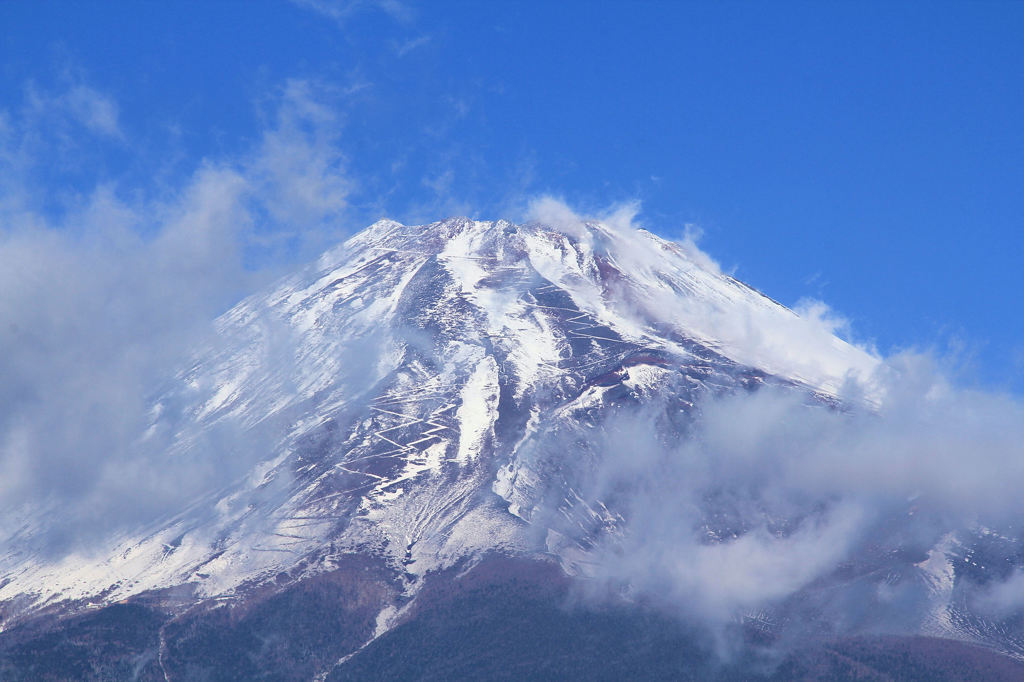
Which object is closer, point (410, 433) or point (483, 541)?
point (483, 541)

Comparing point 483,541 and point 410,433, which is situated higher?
point 410,433

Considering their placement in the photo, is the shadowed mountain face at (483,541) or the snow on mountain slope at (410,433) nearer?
the shadowed mountain face at (483,541)

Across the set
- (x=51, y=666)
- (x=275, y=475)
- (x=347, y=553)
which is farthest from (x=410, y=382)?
(x=51, y=666)

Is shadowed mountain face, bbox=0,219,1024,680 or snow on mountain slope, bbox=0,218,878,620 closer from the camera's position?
shadowed mountain face, bbox=0,219,1024,680
